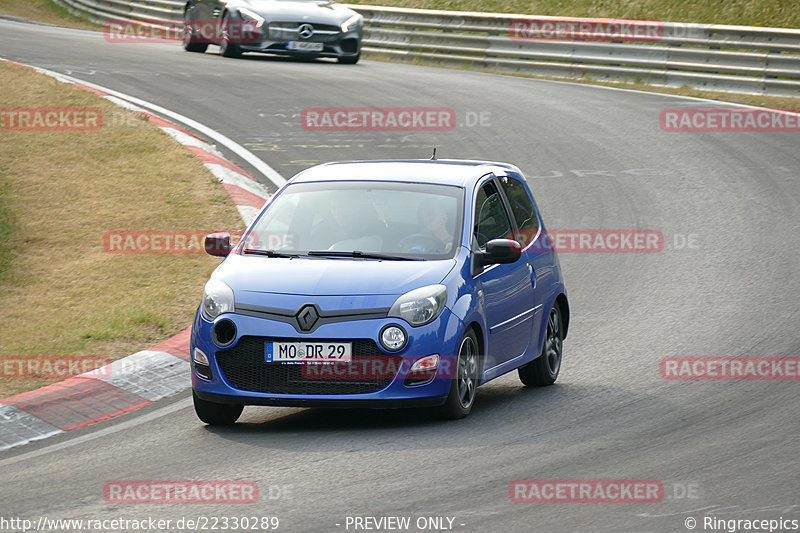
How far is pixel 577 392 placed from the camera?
9.11m

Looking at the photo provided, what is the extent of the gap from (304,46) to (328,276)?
17.9 m

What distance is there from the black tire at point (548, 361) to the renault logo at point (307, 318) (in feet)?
7.14

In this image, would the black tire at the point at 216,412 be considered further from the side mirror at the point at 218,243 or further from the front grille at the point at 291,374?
the side mirror at the point at 218,243

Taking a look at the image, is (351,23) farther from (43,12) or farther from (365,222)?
(43,12)

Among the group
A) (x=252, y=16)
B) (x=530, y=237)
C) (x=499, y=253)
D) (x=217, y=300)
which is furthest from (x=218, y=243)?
(x=252, y=16)

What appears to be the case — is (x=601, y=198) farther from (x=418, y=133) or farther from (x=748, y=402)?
(x=748, y=402)

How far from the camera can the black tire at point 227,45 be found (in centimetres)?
2561

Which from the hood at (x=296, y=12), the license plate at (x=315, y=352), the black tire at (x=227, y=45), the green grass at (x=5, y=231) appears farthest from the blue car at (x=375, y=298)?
the black tire at (x=227, y=45)

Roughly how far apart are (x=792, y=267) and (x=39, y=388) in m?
7.62

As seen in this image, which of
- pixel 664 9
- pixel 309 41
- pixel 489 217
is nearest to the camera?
pixel 489 217

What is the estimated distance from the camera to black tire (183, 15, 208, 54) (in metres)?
27.4

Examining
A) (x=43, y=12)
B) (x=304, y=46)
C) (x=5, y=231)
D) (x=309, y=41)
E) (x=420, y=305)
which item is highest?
(x=420, y=305)

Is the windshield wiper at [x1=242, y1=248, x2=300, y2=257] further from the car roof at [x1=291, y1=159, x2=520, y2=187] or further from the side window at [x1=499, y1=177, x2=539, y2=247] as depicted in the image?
the side window at [x1=499, y1=177, x2=539, y2=247]

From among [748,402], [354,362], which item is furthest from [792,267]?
[354,362]
